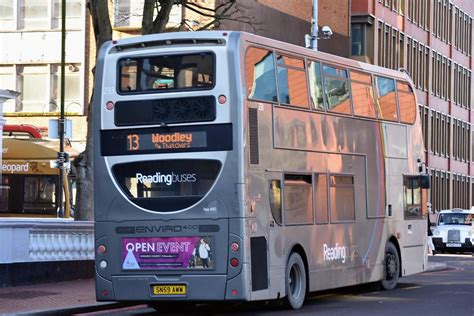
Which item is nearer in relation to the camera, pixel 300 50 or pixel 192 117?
pixel 192 117

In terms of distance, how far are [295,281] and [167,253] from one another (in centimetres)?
266

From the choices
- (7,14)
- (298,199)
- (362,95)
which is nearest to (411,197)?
(362,95)

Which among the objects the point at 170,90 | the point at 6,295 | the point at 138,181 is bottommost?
the point at 6,295

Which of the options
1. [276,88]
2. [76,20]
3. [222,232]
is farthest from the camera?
[76,20]

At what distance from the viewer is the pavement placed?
18969mm

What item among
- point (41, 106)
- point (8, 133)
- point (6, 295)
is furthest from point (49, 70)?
point (6, 295)

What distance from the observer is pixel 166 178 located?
61.8 ft

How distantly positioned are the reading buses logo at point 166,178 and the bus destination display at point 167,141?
0.40 metres

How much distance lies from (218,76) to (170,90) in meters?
0.86

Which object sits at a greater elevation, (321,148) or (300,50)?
(300,50)

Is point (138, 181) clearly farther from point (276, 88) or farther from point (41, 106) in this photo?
point (41, 106)

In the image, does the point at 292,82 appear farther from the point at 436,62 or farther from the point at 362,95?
the point at 436,62

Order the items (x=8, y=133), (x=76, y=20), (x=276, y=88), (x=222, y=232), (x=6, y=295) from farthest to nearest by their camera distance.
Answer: (x=76, y=20), (x=8, y=133), (x=6, y=295), (x=276, y=88), (x=222, y=232)

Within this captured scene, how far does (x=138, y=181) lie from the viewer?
1906 centimetres
